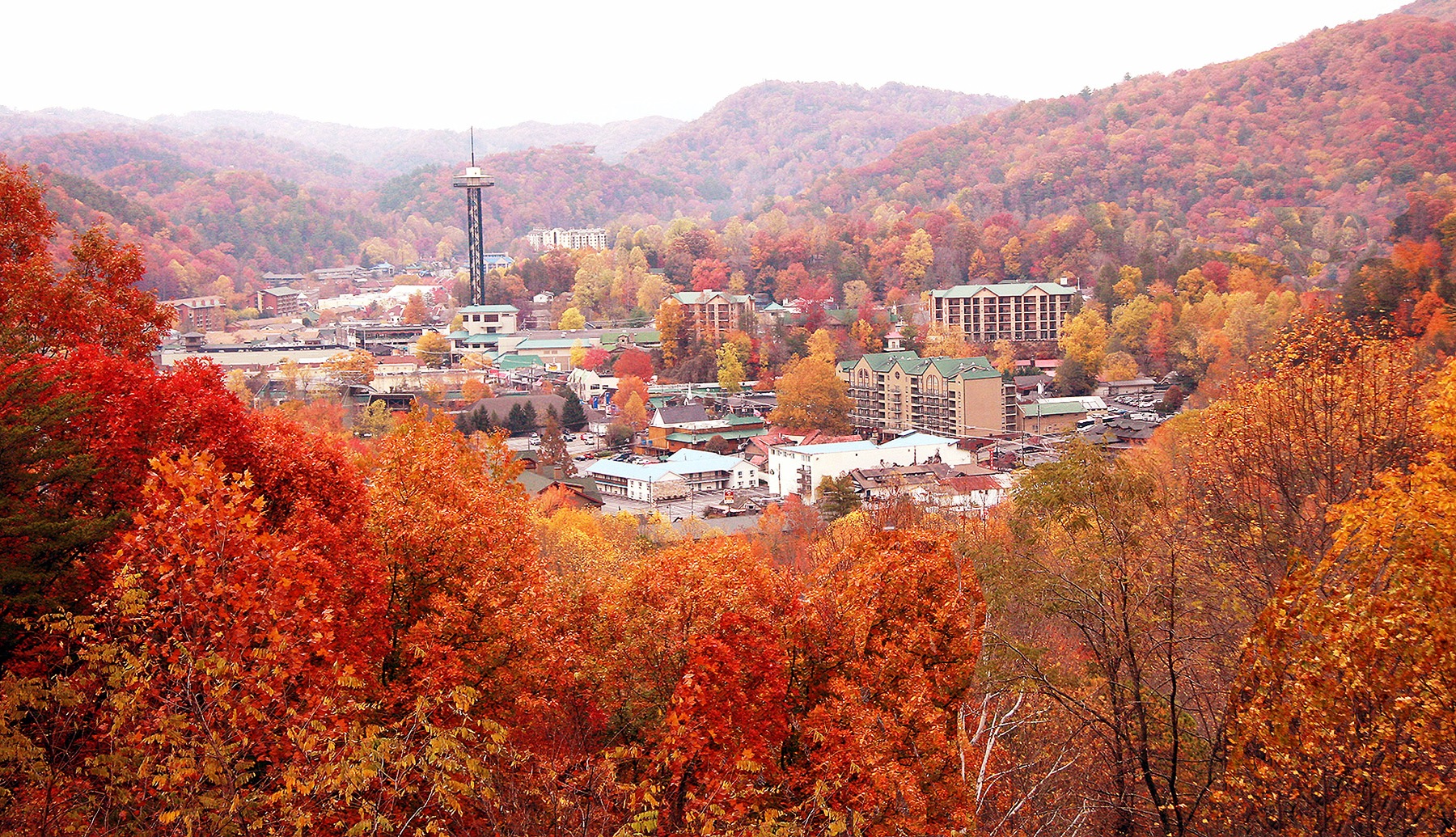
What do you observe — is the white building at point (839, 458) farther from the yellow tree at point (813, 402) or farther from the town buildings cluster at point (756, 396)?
the yellow tree at point (813, 402)

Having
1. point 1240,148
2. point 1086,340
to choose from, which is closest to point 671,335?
Result: point 1086,340

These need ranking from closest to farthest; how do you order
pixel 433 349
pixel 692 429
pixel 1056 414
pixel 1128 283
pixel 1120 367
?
pixel 1056 414 < pixel 692 429 < pixel 1120 367 < pixel 1128 283 < pixel 433 349

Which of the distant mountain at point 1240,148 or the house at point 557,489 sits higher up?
the distant mountain at point 1240,148

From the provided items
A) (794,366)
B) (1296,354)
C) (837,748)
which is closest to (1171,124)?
(794,366)

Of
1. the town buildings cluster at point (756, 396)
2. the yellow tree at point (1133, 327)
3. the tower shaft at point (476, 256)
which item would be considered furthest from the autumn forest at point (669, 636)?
the tower shaft at point (476, 256)

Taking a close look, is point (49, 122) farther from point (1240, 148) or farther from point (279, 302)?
point (1240, 148)

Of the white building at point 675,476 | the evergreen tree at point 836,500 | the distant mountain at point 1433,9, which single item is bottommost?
the white building at point 675,476
